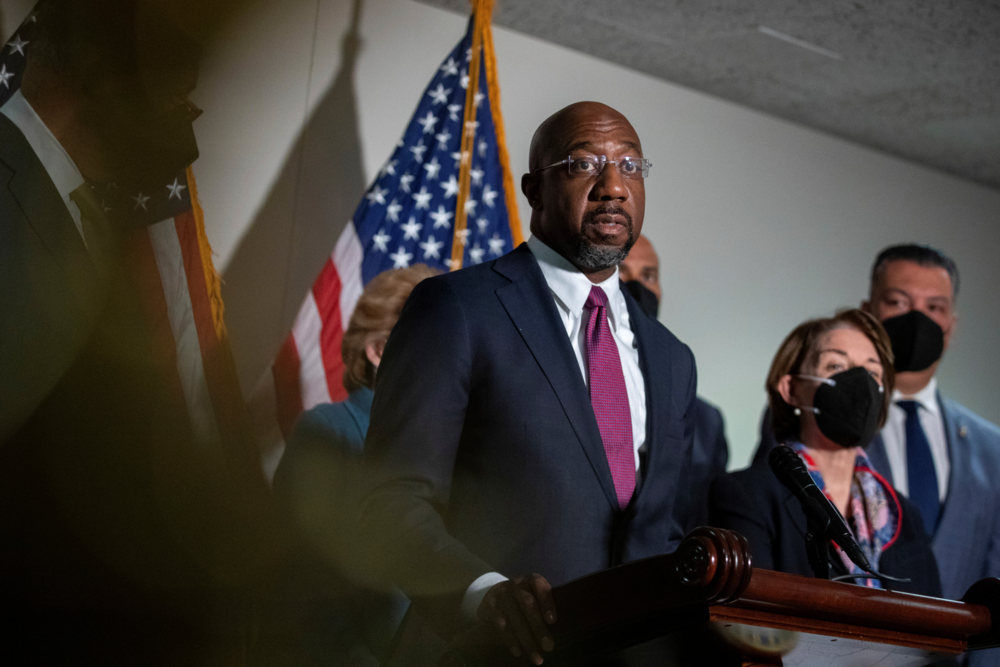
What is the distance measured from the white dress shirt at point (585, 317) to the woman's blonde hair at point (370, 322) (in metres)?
1.32

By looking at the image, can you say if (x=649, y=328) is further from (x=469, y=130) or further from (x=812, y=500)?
(x=469, y=130)

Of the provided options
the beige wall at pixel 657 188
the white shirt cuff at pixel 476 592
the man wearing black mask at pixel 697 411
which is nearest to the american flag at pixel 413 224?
the beige wall at pixel 657 188

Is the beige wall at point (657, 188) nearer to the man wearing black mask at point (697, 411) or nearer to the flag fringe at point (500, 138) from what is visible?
the flag fringe at point (500, 138)

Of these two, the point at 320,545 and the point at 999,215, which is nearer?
the point at 320,545

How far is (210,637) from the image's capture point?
2154mm

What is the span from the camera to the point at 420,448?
135 cm

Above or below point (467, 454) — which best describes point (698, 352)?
above

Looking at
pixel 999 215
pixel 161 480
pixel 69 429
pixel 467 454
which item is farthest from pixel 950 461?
pixel 999 215

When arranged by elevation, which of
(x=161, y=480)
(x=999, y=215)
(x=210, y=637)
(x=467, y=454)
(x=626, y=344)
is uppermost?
(x=999, y=215)

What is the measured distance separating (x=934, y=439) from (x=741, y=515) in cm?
133

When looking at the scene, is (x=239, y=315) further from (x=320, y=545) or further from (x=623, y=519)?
(x=623, y=519)

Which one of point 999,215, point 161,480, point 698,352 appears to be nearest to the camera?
point 161,480

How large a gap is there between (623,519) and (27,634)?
1117 millimetres

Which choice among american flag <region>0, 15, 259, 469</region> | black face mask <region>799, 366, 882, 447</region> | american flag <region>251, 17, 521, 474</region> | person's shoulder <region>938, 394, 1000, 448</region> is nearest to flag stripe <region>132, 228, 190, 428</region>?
american flag <region>0, 15, 259, 469</region>
